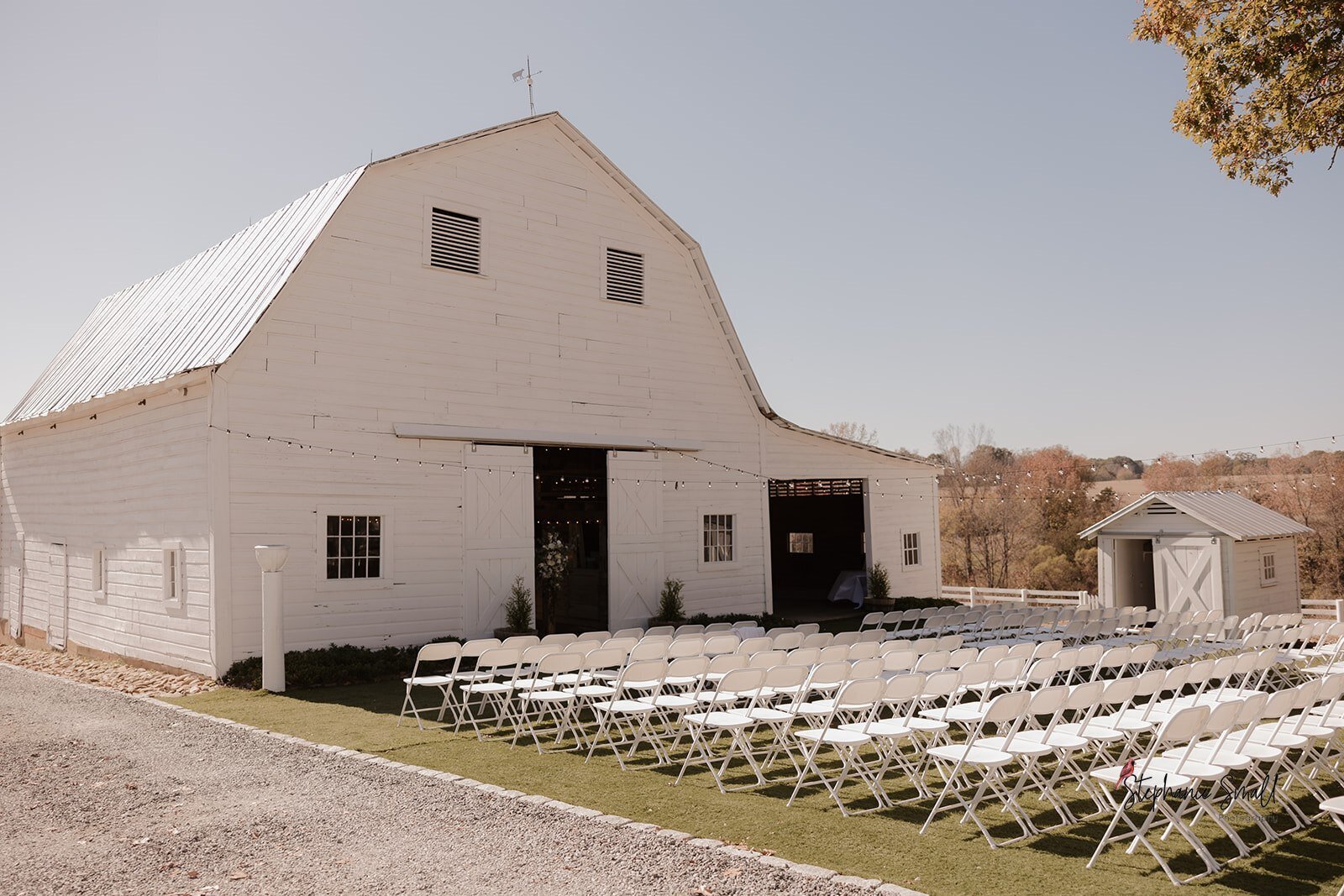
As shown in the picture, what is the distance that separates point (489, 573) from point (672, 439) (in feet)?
13.2

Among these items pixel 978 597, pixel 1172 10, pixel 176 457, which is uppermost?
pixel 1172 10

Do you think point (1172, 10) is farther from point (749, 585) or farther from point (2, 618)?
point (2, 618)

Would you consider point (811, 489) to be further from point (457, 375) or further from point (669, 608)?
point (457, 375)

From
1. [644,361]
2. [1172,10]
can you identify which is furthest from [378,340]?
[1172,10]

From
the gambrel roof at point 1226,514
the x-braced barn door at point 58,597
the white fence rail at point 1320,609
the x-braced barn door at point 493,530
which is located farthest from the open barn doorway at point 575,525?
the white fence rail at point 1320,609

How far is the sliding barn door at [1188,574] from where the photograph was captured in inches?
667

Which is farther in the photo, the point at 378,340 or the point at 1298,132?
the point at 378,340

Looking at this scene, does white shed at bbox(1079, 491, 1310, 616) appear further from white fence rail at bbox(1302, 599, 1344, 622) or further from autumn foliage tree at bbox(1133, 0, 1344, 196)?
autumn foliage tree at bbox(1133, 0, 1344, 196)

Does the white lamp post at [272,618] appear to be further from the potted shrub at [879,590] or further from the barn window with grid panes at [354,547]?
the potted shrub at [879,590]

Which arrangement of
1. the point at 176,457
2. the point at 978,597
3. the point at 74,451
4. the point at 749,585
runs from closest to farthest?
the point at 176,457 < the point at 74,451 < the point at 749,585 < the point at 978,597

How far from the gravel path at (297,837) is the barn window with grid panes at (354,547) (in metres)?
4.82

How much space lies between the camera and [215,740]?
828 centimetres

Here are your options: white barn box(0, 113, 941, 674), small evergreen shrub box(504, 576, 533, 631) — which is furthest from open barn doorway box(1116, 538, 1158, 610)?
small evergreen shrub box(504, 576, 533, 631)

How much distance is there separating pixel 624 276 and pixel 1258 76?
9567 millimetres
